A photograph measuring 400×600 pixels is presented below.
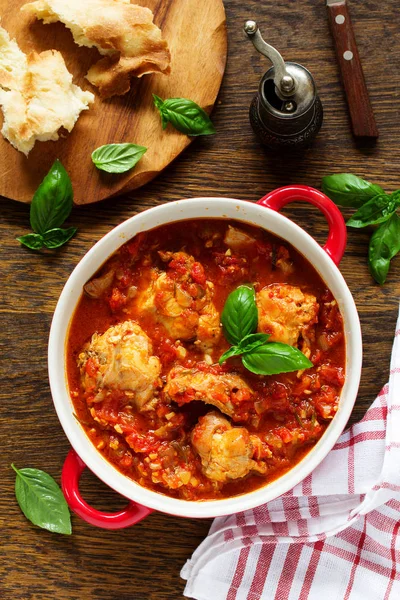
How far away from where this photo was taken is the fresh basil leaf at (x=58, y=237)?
4.03 m

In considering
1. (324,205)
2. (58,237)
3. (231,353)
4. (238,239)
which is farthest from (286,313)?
(58,237)

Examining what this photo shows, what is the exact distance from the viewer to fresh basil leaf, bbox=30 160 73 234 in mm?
3889

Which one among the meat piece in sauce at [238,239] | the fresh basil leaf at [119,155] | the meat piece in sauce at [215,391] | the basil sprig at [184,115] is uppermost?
the basil sprig at [184,115]

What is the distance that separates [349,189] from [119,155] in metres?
1.32

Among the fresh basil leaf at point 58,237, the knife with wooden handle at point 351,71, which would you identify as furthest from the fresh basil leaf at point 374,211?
the fresh basil leaf at point 58,237

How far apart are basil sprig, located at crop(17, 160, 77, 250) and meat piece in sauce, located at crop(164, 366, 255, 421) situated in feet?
3.59

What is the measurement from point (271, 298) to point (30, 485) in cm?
182

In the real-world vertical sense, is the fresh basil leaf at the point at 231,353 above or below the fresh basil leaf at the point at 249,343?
below

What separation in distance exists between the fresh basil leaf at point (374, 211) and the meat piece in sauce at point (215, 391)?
1.14 m

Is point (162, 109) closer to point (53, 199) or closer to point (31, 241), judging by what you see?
point (53, 199)

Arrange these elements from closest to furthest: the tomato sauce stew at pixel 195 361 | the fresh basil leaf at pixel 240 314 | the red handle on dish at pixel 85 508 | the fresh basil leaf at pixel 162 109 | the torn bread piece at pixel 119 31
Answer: the fresh basil leaf at pixel 240 314 < the tomato sauce stew at pixel 195 361 < the red handle on dish at pixel 85 508 < the torn bread piece at pixel 119 31 < the fresh basil leaf at pixel 162 109

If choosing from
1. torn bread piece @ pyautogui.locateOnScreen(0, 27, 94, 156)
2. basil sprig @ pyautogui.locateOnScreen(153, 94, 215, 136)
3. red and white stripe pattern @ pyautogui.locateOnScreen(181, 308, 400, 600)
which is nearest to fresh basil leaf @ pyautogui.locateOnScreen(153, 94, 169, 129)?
basil sprig @ pyautogui.locateOnScreen(153, 94, 215, 136)

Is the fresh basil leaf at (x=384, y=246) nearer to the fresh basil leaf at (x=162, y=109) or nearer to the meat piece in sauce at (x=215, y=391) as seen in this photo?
the meat piece in sauce at (x=215, y=391)

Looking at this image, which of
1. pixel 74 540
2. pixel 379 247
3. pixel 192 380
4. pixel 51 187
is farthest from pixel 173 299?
pixel 74 540
